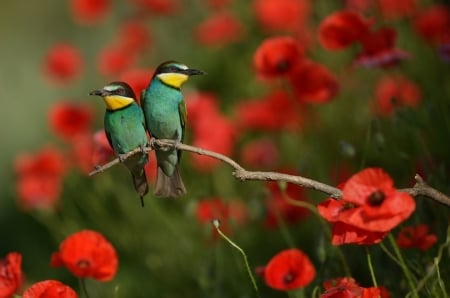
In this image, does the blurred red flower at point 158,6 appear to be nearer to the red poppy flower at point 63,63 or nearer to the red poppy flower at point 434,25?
the red poppy flower at point 63,63

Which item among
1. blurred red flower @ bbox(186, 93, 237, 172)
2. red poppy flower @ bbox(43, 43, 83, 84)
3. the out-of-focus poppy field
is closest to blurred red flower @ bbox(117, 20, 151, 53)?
the out-of-focus poppy field

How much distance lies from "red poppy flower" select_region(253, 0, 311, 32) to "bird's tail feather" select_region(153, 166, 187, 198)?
271 centimetres

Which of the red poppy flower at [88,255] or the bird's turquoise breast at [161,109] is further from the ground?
the bird's turquoise breast at [161,109]

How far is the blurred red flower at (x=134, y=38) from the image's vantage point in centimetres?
423

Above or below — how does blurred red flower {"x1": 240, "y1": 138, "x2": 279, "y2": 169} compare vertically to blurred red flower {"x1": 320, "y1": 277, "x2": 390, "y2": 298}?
below

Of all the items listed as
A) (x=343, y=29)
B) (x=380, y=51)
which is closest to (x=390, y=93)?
(x=380, y=51)

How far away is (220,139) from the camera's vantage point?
343cm

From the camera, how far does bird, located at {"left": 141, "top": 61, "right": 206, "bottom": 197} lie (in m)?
1.64

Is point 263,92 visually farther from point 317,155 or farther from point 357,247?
point 357,247

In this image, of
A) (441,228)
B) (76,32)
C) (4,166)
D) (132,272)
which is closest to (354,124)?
(132,272)

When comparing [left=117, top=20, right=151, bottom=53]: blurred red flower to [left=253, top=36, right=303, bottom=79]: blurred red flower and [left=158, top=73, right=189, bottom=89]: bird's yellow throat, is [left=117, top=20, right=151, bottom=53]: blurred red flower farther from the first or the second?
[left=158, top=73, right=189, bottom=89]: bird's yellow throat

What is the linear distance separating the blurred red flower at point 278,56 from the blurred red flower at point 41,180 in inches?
55.2

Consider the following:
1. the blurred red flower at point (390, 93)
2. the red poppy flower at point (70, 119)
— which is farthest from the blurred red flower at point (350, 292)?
the red poppy flower at point (70, 119)

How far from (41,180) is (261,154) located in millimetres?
844
